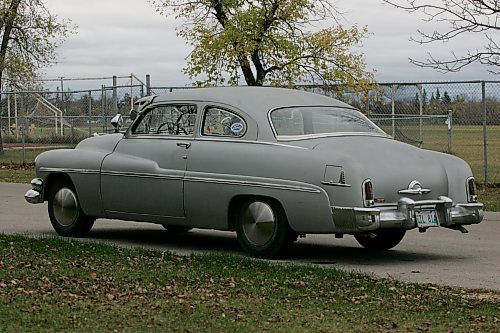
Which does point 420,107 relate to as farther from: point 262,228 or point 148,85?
point 262,228

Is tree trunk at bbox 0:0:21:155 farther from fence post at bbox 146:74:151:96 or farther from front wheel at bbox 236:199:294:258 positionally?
front wheel at bbox 236:199:294:258

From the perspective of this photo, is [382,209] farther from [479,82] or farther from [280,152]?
[479,82]

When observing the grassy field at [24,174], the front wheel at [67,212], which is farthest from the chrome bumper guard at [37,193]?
the grassy field at [24,174]

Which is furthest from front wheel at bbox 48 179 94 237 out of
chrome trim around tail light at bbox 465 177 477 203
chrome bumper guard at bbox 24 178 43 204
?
chrome trim around tail light at bbox 465 177 477 203

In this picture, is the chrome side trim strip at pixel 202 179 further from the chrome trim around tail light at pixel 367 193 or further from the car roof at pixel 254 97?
the car roof at pixel 254 97

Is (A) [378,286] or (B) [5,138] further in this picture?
(B) [5,138]

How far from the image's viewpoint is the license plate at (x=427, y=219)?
11211 mm

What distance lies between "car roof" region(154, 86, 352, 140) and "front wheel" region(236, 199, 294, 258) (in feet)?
2.42

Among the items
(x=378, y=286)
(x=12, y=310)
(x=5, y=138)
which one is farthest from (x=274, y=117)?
(x=5, y=138)

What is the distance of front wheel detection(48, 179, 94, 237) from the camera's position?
13.4m

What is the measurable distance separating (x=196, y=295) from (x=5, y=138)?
3660cm

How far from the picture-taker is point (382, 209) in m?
11.0

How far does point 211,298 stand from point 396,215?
9.71 ft

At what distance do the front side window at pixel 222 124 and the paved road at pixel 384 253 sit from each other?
1.26 meters
